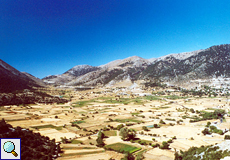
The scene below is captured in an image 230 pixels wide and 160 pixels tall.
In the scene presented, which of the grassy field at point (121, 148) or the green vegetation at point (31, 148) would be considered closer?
the green vegetation at point (31, 148)

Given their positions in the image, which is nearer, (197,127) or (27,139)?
(27,139)

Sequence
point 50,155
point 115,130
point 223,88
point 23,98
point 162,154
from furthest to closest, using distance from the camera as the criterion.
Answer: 1. point 223,88
2. point 23,98
3. point 115,130
4. point 162,154
5. point 50,155

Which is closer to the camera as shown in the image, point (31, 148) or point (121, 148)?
point (31, 148)

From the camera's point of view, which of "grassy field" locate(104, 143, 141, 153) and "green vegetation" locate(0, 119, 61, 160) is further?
"grassy field" locate(104, 143, 141, 153)

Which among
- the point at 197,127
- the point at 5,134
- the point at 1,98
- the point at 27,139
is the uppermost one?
the point at 1,98

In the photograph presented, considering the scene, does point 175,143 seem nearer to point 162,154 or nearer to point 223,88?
point 162,154

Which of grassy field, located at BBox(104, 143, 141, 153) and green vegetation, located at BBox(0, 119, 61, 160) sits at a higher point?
green vegetation, located at BBox(0, 119, 61, 160)

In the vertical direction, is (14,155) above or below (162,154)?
above

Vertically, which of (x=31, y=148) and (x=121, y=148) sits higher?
(x=31, y=148)

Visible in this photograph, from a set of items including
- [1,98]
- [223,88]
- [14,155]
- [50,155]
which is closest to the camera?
[14,155]

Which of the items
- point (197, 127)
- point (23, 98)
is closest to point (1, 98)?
point (23, 98)

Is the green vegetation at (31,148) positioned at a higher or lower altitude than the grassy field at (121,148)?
higher
